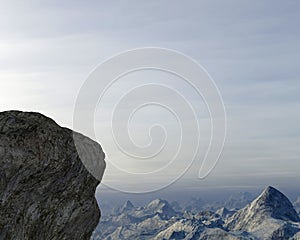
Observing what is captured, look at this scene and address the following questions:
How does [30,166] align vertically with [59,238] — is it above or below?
above

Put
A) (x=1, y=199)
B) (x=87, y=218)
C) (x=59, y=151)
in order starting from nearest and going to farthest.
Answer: (x=1, y=199)
(x=59, y=151)
(x=87, y=218)

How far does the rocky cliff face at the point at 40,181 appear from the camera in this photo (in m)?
33.7

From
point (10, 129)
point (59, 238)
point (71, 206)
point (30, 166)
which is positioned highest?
point (10, 129)

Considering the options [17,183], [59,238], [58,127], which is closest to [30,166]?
[17,183]

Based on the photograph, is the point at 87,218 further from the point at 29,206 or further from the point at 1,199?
the point at 1,199

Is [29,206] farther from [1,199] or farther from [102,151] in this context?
[102,151]

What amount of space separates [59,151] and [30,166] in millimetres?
2721

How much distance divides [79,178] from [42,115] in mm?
5707

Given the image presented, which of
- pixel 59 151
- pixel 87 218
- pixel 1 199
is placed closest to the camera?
pixel 1 199

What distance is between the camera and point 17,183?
34.0m

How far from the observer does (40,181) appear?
35.4 meters

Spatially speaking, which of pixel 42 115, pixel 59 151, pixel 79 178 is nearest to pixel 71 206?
pixel 79 178

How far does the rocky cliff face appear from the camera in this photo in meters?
33.7

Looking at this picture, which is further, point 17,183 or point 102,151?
point 102,151
